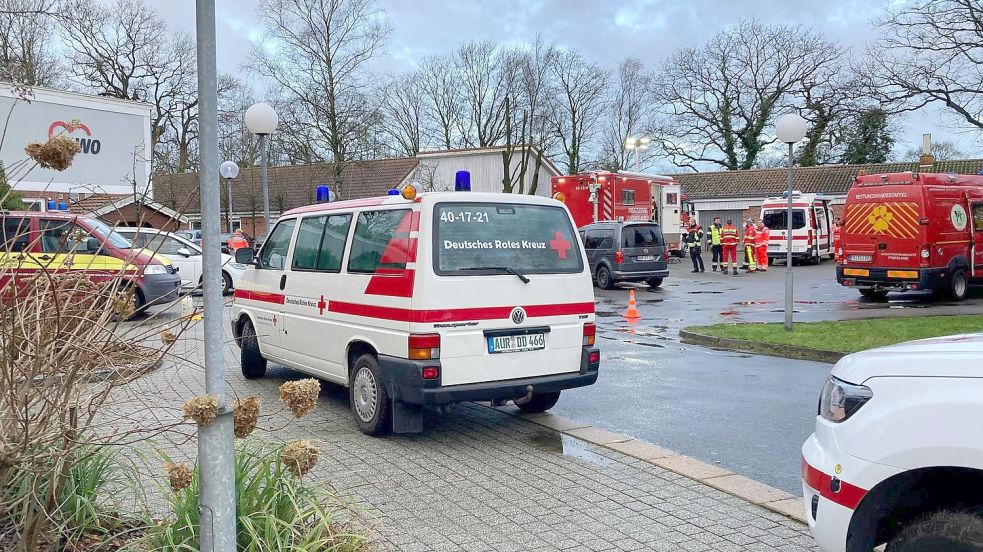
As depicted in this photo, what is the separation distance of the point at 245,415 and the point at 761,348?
32.6 feet

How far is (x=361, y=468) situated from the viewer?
5.79 m

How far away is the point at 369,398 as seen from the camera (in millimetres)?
6656

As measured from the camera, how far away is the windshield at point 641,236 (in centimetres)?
2309

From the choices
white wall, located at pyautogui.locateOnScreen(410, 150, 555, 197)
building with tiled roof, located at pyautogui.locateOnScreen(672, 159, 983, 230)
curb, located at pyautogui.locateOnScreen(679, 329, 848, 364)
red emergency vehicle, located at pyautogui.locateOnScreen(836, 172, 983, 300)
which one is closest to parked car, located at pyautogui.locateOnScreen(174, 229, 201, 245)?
curb, located at pyautogui.locateOnScreen(679, 329, 848, 364)

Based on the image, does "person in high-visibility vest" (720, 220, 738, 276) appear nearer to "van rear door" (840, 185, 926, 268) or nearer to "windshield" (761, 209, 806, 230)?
"windshield" (761, 209, 806, 230)

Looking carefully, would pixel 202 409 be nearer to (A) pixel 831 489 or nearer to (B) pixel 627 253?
(A) pixel 831 489

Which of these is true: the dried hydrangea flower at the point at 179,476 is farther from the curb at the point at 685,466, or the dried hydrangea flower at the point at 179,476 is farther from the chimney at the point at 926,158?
the chimney at the point at 926,158

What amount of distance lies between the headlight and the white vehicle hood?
0.03 meters

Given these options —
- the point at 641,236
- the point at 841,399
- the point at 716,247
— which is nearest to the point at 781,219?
the point at 716,247

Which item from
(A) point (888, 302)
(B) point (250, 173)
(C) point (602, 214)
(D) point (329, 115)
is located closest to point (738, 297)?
(A) point (888, 302)

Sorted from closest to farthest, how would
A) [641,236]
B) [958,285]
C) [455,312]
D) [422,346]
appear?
[422,346], [455,312], [958,285], [641,236]

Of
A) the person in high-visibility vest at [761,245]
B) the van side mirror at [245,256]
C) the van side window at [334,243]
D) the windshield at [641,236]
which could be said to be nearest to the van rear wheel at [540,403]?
the van side window at [334,243]

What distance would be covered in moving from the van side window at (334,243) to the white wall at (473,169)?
118ft

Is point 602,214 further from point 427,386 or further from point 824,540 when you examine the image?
point 824,540
